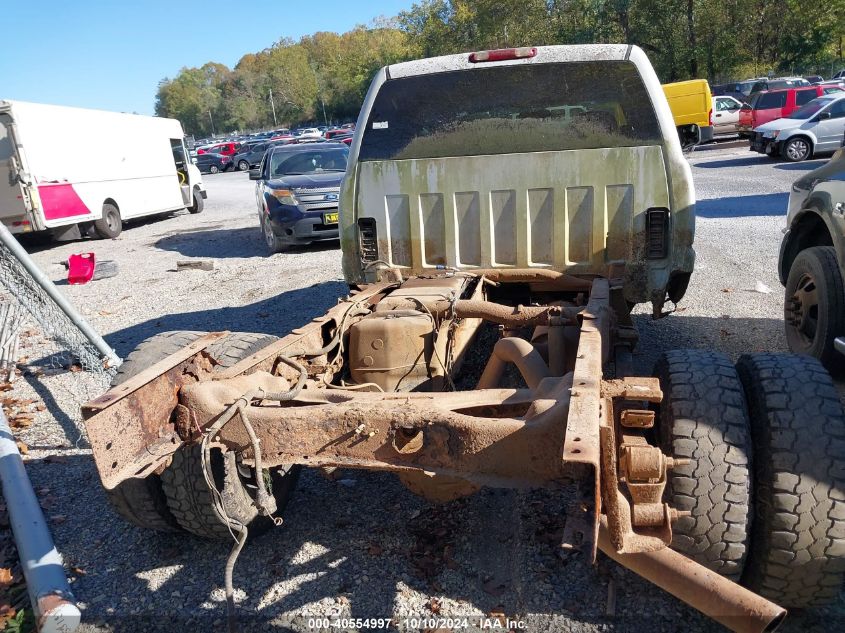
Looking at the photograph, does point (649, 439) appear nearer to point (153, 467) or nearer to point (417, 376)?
point (417, 376)

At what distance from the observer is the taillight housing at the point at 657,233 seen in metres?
4.27

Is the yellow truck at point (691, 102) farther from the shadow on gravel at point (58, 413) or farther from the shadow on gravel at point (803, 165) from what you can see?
the shadow on gravel at point (58, 413)

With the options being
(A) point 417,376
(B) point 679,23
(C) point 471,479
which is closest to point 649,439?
(C) point 471,479

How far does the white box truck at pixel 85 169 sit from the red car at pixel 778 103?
18191mm

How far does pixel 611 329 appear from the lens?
363 centimetres

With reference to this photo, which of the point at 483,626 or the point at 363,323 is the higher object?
the point at 363,323

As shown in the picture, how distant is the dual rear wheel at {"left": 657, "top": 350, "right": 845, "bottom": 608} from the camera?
2.32 metres

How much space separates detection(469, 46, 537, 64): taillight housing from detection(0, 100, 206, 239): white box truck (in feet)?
37.4

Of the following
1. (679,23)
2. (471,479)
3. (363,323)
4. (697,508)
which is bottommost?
(697,508)

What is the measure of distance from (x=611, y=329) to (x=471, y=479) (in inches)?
64.7

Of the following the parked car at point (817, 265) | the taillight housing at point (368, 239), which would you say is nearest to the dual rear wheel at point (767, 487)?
the parked car at point (817, 265)

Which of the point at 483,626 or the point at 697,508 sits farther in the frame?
the point at 483,626

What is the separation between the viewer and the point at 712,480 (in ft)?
7.74

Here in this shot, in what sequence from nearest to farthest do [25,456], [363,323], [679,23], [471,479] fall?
[471,479] → [363,323] → [25,456] → [679,23]
